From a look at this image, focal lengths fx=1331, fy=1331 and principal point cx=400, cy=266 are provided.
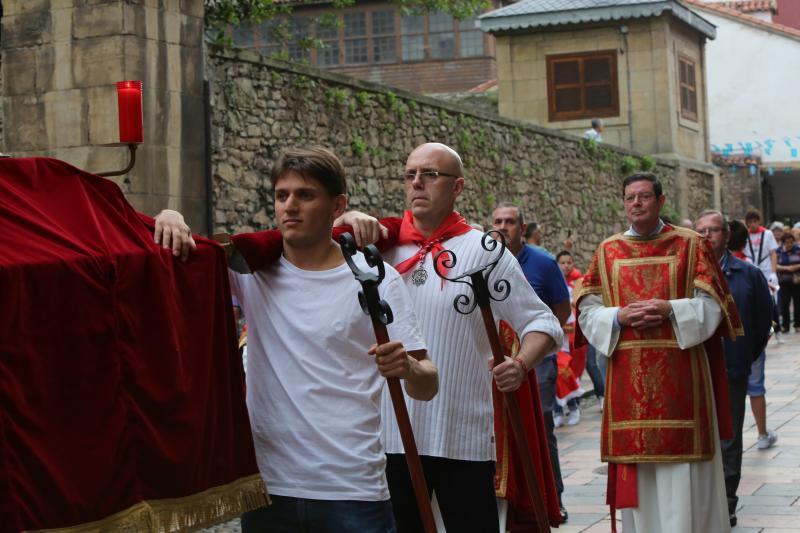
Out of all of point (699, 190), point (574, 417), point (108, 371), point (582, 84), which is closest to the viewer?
point (108, 371)

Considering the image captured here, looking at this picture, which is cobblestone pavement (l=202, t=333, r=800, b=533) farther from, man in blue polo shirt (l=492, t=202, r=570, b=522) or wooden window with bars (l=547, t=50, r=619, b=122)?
wooden window with bars (l=547, t=50, r=619, b=122)

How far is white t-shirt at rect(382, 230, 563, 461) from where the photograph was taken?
4.57 meters

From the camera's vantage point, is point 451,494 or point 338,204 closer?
point 338,204

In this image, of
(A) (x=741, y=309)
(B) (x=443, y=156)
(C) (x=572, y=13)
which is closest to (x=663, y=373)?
(A) (x=741, y=309)

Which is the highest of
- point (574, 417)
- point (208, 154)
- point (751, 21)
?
point (751, 21)

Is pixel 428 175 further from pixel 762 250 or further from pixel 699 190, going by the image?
pixel 699 190

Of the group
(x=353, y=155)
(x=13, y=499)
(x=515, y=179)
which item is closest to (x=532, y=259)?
(x=13, y=499)

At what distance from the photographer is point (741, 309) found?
8102mm

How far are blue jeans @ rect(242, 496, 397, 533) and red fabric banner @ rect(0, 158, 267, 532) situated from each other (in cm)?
11

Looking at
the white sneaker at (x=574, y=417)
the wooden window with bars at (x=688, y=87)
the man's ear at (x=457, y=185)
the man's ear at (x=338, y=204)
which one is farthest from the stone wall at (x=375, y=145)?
the man's ear at (x=338, y=204)

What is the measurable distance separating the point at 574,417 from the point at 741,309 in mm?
→ 4006

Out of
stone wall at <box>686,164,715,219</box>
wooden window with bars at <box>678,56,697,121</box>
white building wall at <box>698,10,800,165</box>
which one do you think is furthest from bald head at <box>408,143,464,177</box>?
white building wall at <box>698,10,800,165</box>

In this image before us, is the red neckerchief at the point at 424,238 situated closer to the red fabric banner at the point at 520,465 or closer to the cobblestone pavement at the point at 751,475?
the red fabric banner at the point at 520,465

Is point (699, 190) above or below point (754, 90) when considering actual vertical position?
below
